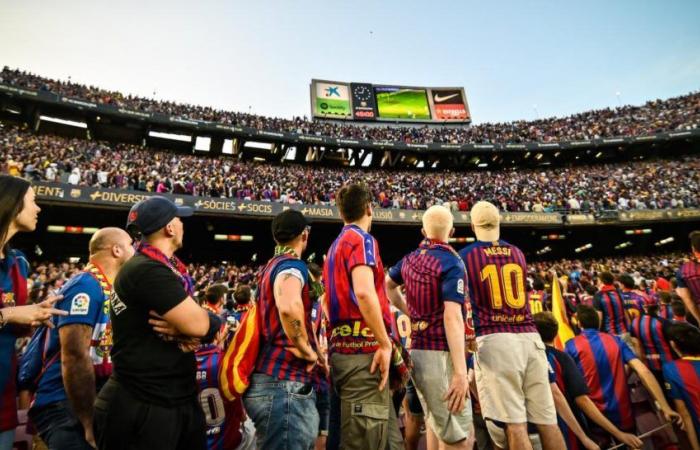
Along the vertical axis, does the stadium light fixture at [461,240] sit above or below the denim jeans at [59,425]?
above

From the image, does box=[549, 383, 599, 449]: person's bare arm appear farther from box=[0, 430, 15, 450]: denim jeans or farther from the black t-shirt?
box=[0, 430, 15, 450]: denim jeans

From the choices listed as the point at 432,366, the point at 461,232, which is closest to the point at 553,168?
the point at 461,232

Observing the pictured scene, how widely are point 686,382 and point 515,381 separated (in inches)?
82.2

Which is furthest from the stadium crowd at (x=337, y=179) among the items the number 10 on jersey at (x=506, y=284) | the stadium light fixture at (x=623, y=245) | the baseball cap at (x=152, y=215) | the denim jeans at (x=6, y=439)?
the number 10 on jersey at (x=506, y=284)

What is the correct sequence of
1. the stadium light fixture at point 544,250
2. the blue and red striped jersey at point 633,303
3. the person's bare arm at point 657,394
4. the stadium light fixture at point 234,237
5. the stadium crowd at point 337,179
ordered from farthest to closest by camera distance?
the stadium light fixture at point 544,250 < the stadium light fixture at point 234,237 < the stadium crowd at point 337,179 < the blue and red striped jersey at point 633,303 < the person's bare arm at point 657,394

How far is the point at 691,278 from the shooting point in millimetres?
4957

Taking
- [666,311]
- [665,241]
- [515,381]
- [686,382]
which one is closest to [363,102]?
[665,241]

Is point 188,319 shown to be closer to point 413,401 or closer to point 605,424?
point 413,401

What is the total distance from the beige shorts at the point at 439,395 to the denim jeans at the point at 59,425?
2.35 meters

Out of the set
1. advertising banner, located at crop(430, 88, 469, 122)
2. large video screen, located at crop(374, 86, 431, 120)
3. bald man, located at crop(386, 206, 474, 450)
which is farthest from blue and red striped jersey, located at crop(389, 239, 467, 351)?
advertising banner, located at crop(430, 88, 469, 122)

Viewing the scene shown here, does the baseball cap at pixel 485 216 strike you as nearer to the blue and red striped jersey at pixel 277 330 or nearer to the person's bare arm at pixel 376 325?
the person's bare arm at pixel 376 325

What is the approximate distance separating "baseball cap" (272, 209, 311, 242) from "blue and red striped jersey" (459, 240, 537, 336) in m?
1.62

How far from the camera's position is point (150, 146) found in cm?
2889

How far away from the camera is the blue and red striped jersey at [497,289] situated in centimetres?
302
